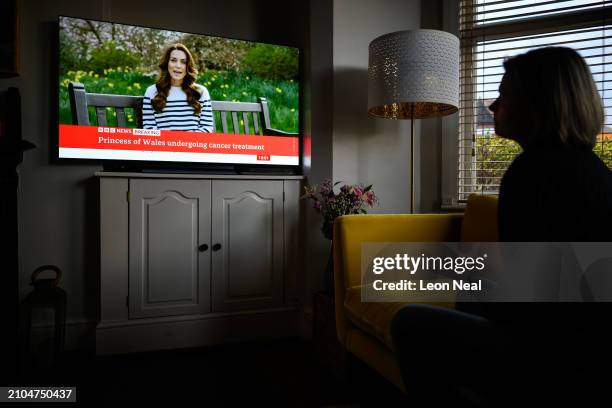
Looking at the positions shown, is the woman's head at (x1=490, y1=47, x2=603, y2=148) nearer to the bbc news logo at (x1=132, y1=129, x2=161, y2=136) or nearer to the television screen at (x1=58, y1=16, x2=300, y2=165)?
the television screen at (x1=58, y1=16, x2=300, y2=165)

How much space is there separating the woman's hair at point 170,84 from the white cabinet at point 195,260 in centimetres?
45

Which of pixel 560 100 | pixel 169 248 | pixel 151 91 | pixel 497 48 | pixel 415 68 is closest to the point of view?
pixel 560 100

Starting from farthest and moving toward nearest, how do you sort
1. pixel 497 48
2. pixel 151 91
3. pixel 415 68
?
pixel 497 48
pixel 151 91
pixel 415 68

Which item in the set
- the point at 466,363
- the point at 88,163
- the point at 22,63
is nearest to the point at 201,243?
the point at 88,163

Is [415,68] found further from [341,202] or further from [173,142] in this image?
[173,142]

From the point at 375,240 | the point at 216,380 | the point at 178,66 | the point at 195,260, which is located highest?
the point at 178,66

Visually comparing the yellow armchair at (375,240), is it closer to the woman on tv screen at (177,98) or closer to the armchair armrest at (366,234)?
the armchair armrest at (366,234)

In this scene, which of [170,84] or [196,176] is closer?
[196,176]

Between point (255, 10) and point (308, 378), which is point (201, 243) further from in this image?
point (255, 10)

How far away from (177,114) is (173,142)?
0.53 ft

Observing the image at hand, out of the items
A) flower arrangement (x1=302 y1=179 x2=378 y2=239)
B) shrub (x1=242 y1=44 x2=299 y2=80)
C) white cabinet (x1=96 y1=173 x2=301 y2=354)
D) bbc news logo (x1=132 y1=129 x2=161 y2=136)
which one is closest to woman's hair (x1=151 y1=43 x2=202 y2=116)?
bbc news logo (x1=132 y1=129 x2=161 y2=136)

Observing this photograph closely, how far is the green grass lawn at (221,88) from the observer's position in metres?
2.30

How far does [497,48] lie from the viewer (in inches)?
99.8

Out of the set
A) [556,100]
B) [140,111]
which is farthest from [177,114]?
[556,100]
